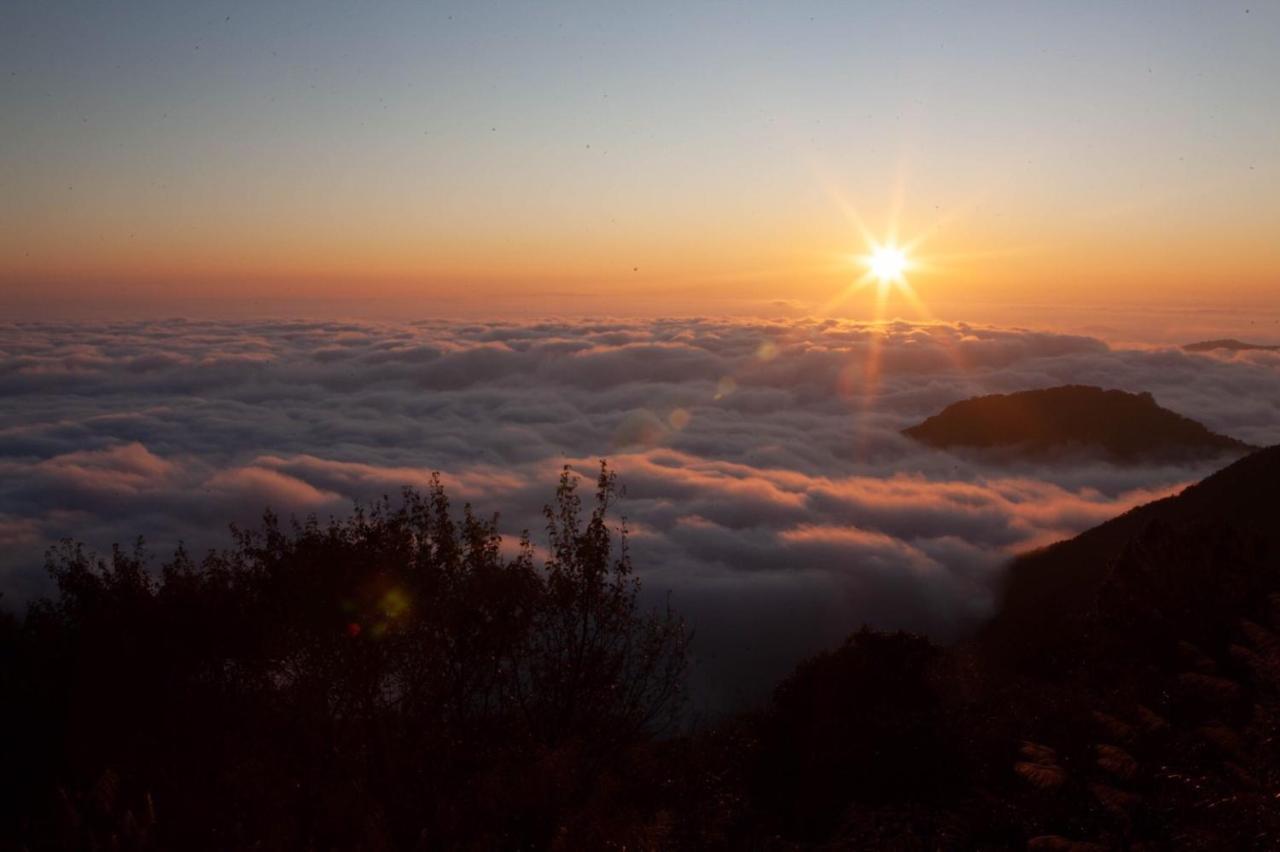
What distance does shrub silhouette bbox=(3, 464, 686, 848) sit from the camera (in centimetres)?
1848

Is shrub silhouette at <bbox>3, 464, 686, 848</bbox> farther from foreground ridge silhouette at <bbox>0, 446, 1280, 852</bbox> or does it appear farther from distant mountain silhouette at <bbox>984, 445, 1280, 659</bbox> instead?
distant mountain silhouette at <bbox>984, 445, 1280, 659</bbox>

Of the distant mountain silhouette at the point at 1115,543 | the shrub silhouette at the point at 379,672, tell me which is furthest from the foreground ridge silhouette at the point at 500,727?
the distant mountain silhouette at the point at 1115,543

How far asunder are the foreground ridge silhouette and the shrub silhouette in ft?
0.29

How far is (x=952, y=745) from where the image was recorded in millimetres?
→ 28531

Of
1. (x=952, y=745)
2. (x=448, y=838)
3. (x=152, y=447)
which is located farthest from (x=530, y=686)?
(x=152, y=447)

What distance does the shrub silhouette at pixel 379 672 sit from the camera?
60.6 feet

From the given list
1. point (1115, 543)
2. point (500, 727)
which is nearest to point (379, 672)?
point (500, 727)

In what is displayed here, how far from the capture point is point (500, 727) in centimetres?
2292

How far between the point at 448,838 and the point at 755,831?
14.0 metres

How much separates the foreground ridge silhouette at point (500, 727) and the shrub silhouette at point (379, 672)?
0.29 ft

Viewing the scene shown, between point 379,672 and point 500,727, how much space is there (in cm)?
371

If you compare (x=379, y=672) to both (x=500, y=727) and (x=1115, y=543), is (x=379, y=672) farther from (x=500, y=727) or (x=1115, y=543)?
(x=1115, y=543)

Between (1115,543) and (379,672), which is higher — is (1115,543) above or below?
below

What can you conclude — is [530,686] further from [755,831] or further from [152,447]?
[152,447]
